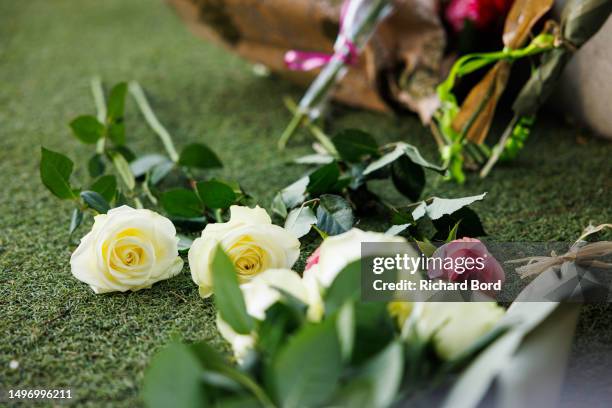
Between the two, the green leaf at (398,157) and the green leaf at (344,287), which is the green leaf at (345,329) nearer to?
the green leaf at (344,287)

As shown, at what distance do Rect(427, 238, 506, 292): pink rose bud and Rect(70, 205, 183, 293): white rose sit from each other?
0.24 meters

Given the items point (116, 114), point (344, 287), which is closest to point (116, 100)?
point (116, 114)

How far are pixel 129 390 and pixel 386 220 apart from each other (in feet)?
1.22

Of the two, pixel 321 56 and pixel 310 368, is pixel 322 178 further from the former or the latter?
pixel 321 56

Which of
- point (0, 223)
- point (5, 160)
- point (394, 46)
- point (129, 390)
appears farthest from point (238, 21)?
point (129, 390)

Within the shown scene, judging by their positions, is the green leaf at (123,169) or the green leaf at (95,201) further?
the green leaf at (123,169)

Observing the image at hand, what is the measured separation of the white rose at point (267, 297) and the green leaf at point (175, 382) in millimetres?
55

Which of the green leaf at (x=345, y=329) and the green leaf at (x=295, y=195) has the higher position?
the green leaf at (x=345, y=329)

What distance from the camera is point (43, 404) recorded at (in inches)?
20.1

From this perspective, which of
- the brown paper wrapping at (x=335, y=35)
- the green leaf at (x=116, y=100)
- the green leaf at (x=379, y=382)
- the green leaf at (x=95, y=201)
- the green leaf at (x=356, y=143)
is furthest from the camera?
the brown paper wrapping at (x=335, y=35)

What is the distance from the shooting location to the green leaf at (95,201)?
0.67m

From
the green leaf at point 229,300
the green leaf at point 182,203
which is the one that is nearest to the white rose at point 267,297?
the green leaf at point 229,300

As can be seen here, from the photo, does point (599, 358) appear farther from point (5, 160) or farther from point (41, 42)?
point (41, 42)

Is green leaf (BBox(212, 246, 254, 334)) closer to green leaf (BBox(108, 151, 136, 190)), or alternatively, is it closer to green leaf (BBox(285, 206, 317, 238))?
green leaf (BBox(285, 206, 317, 238))
